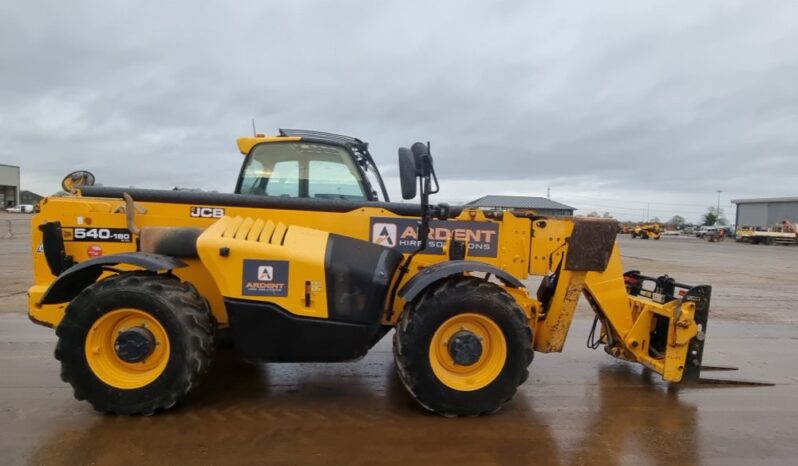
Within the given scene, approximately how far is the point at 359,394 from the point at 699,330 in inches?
113

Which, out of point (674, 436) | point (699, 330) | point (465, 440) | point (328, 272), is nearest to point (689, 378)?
point (699, 330)

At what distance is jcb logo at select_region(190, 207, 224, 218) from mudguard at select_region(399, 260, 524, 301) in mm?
1669

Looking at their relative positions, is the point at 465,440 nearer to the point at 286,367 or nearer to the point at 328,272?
the point at 328,272

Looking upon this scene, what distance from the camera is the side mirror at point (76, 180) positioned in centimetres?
477

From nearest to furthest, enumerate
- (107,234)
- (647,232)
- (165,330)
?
(165,330), (107,234), (647,232)

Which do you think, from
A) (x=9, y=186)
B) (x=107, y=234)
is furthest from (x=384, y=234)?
(x=9, y=186)

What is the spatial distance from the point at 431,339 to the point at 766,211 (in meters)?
85.4

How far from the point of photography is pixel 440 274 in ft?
12.8

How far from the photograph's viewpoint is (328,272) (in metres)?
3.89

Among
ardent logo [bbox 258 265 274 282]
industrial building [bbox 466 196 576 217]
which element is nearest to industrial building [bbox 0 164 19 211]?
industrial building [bbox 466 196 576 217]

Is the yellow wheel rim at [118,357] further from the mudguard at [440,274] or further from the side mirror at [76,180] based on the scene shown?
the mudguard at [440,274]

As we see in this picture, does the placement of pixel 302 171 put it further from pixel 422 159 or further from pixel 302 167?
pixel 422 159

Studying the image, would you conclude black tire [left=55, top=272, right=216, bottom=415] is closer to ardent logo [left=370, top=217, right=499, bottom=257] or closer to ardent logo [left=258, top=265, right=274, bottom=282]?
ardent logo [left=258, top=265, right=274, bottom=282]

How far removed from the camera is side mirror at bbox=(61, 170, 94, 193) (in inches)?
188
